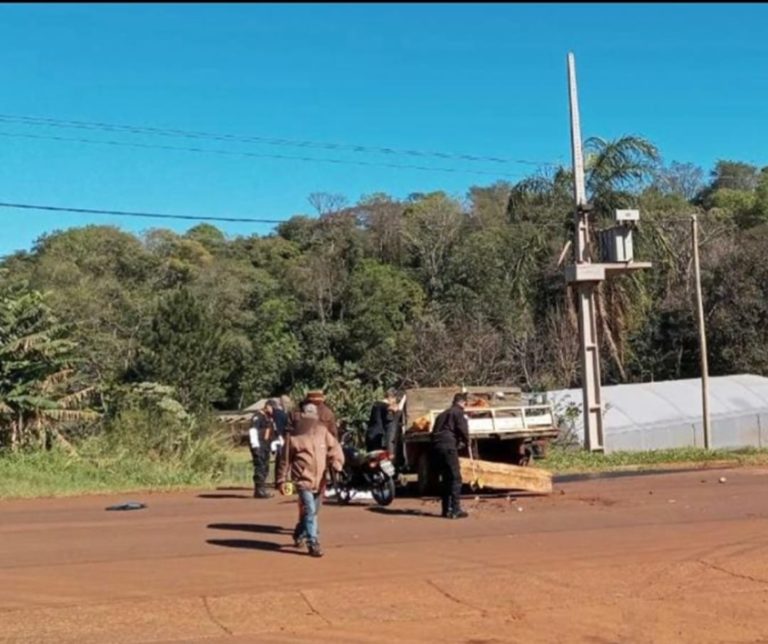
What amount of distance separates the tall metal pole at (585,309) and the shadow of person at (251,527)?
14.2 metres

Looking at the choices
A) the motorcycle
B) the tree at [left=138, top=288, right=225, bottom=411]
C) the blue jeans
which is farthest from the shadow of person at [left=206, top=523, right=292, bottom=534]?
the tree at [left=138, top=288, right=225, bottom=411]

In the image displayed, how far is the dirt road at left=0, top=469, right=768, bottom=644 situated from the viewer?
310 inches

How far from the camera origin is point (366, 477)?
15969 millimetres

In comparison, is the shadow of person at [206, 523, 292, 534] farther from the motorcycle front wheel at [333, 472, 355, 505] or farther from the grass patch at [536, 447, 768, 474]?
the grass patch at [536, 447, 768, 474]

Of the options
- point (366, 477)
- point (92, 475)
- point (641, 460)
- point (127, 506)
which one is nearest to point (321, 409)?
point (366, 477)

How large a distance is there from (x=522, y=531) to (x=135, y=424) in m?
12.6

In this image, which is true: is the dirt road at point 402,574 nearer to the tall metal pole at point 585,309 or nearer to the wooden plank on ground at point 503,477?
the wooden plank on ground at point 503,477

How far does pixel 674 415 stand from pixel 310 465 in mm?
23323

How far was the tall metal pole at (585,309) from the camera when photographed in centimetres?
2605

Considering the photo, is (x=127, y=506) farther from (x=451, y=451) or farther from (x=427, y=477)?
(x=451, y=451)

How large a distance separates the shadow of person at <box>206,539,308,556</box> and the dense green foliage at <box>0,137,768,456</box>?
1074 cm

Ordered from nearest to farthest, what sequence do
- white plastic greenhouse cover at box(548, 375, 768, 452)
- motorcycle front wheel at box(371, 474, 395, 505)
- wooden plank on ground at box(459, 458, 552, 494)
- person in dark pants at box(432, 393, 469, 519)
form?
person in dark pants at box(432, 393, 469, 519) → motorcycle front wheel at box(371, 474, 395, 505) → wooden plank on ground at box(459, 458, 552, 494) → white plastic greenhouse cover at box(548, 375, 768, 452)

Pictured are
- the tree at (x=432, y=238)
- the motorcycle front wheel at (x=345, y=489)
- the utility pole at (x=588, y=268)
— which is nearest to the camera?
the motorcycle front wheel at (x=345, y=489)

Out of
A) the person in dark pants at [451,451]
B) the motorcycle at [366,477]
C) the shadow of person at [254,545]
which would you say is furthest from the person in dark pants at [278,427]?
the shadow of person at [254,545]
